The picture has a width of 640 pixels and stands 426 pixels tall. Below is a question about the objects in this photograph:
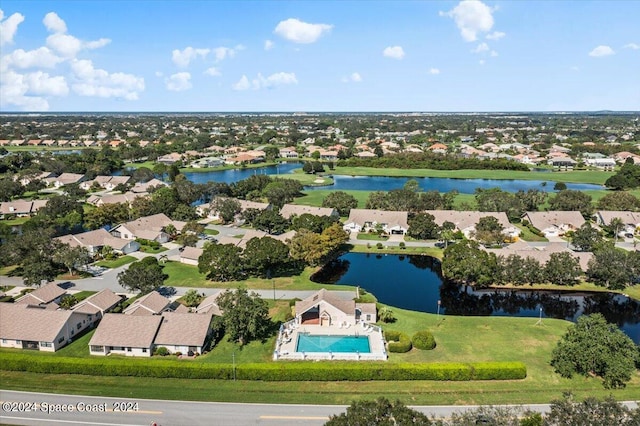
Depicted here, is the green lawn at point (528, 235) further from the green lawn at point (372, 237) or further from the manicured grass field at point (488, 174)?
the manicured grass field at point (488, 174)

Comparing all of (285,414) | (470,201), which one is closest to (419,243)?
(470,201)

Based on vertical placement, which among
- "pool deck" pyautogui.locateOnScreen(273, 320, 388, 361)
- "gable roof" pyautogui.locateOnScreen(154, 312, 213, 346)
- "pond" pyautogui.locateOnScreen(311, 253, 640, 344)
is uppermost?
"gable roof" pyautogui.locateOnScreen(154, 312, 213, 346)

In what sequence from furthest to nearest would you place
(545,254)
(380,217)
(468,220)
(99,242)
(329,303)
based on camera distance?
(380,217)
(468,220)
(99,242)
(545,254)
(329,303)

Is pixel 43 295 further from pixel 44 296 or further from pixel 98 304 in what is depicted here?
pixel 98 304

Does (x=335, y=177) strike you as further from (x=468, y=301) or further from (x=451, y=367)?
(x=451, y=367)

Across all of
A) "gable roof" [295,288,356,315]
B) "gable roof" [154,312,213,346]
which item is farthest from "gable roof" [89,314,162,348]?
"gable roof" [295,288,356,315]

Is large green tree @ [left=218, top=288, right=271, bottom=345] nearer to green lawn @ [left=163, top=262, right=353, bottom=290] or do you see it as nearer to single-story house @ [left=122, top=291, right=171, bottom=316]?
single-story house @ [left=122, top=291, right=171, bottom=316]

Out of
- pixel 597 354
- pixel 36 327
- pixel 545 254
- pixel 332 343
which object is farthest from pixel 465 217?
pixel 36 327
